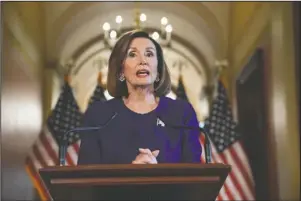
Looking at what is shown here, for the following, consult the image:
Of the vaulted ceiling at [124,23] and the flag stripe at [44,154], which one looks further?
the vaulted ceiling at [124,23]

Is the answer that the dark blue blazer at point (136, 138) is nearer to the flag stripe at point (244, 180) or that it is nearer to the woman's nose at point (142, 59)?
the woman's nose at point (142, 59)

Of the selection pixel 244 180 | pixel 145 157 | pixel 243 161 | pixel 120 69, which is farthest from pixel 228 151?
pixel 145 157

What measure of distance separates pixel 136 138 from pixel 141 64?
0.29 meters

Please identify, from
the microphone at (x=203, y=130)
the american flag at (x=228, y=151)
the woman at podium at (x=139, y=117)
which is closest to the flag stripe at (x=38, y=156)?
the american flag at (x=228, y=151)

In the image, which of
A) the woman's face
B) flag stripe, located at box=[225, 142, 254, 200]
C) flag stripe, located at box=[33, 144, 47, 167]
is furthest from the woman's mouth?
flag stripe, located at box=[33, 144, 47, 167]

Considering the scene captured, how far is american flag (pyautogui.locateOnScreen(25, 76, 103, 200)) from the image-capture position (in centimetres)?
576

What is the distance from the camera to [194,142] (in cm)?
210

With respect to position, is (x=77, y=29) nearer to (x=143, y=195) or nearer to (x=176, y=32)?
(x=176, y=32)

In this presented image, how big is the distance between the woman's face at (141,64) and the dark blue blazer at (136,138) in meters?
0.12

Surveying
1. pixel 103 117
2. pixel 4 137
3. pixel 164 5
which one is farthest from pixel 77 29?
pixel 103 117

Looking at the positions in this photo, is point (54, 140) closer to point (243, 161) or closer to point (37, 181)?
point (37, 181)

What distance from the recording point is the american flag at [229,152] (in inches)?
223

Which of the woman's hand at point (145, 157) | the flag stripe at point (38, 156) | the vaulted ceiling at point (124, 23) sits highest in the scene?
the vaulted ceiling at point (124, 23)

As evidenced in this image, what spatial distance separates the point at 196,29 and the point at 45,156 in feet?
16.9
